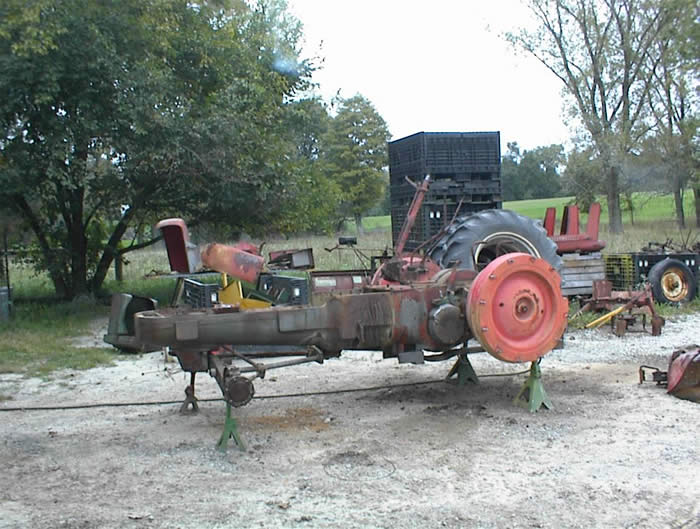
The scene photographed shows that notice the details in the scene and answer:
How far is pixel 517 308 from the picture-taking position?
20.1ft

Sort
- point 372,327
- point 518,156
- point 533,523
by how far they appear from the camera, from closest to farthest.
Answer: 1. point 533,523
2. point 372,327
3. point 518,156

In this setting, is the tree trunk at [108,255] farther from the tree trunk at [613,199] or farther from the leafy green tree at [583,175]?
the tree trunk at [613,199]

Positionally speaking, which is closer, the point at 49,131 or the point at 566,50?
the point at 49,131

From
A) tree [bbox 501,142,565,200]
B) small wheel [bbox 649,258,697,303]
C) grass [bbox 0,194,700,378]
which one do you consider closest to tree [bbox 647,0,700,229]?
grass [bbox 0,194,700,378]

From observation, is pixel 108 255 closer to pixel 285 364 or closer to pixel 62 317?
pixel 62 317

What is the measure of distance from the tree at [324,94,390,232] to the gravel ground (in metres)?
38.1

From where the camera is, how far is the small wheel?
41.5 ft

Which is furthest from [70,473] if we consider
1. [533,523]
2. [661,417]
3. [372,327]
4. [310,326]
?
[661,417]

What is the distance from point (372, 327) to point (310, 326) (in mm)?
520

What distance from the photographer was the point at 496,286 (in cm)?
601

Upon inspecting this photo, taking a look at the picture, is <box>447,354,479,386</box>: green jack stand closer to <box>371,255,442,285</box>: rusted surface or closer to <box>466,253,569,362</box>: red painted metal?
<box>371,255,442,285</box>: rusted surface

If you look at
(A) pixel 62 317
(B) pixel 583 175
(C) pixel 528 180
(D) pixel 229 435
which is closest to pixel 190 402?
(D) pixel 229 435

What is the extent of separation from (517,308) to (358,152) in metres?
40.9

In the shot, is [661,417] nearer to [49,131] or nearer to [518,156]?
[49,131]
